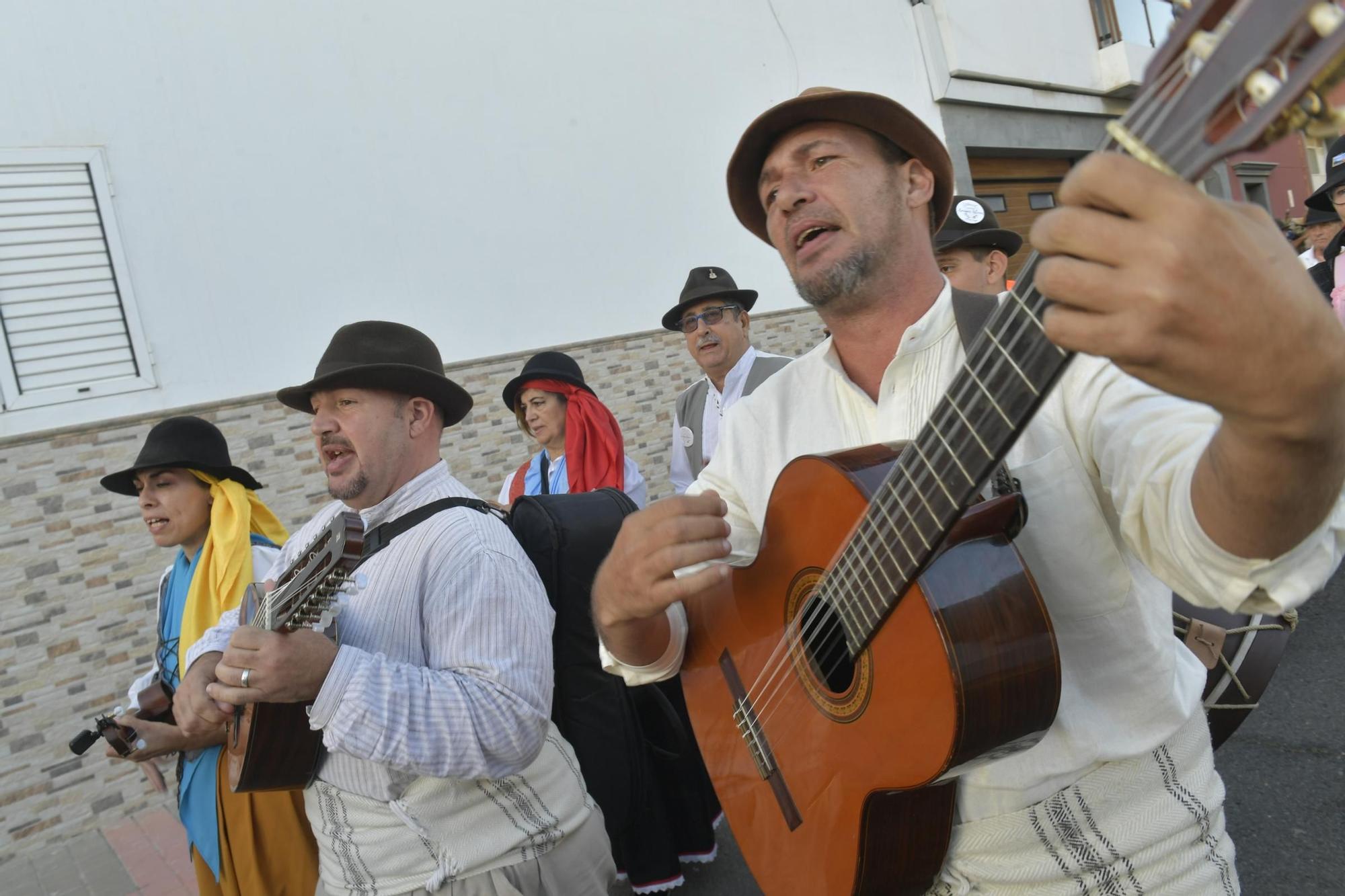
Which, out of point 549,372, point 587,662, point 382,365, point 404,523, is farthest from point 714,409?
point 404,523

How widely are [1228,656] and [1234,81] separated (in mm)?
2065

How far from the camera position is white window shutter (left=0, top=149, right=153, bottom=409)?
500 centimetres

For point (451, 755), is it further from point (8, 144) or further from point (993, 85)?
point (993, 85)

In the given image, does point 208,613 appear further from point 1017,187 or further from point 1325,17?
point 1017,187

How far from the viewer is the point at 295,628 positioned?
1929mm

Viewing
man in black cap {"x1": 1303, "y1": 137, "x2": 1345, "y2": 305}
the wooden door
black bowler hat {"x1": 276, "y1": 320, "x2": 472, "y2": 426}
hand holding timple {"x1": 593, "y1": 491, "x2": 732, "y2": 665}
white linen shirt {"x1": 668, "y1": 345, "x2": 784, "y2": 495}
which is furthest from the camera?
the wooden door

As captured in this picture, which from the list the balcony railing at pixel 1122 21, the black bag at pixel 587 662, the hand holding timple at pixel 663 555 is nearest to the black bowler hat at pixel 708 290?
the black bag at pixel 587 662

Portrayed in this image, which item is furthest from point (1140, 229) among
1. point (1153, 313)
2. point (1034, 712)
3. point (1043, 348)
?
point (1034, 712)

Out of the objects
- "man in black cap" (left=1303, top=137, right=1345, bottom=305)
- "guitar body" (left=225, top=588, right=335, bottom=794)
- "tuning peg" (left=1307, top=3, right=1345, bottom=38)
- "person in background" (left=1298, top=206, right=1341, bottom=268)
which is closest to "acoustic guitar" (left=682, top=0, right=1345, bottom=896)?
"tuning peg" (left=1307, top=3, right=1345, bottom=38)

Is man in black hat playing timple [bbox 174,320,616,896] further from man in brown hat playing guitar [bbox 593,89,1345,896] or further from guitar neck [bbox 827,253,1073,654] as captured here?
guitar neck [bbox 827,253,1073,654]

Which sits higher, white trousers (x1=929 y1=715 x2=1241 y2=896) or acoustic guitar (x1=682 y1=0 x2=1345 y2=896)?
acoustic guitar (x1=682 y1=0 x2=1345 y2=896)

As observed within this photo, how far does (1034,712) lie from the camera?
1.12m

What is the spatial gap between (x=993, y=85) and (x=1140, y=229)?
13302mm

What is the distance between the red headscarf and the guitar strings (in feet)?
10.4
